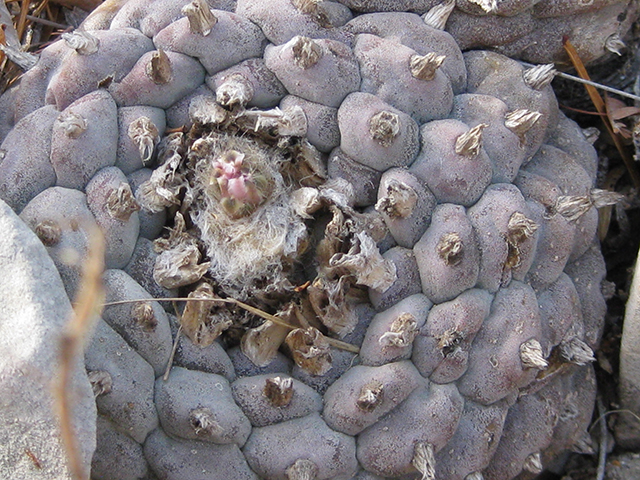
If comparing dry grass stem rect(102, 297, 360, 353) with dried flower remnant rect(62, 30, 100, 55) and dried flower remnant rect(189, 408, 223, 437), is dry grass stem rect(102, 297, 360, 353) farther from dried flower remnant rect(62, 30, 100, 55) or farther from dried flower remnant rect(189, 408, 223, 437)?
dried flower remnant rect(62, 30, 100, 55)

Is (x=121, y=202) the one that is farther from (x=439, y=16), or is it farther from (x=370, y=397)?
(x=439, y=16)

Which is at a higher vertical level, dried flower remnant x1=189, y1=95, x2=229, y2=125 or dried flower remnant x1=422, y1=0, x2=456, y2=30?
dried flower remnant x1=422, y1=0, x2=456, y2=30

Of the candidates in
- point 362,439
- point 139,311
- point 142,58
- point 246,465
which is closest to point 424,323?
point 362,439

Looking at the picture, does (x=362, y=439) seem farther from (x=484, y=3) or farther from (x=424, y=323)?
(x=484, y=3)

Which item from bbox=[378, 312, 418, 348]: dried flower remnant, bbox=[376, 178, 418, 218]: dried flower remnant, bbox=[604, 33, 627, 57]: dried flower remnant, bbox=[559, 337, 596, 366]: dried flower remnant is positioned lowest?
bbox=[559, 337, 596, 366]: dried flower remnant

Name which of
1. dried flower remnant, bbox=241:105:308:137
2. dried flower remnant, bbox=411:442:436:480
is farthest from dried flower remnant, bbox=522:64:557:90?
dried flower remnant, bbox=411:442:436:480

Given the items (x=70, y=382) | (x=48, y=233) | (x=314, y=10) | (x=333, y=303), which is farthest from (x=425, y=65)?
(x=70, y=382)

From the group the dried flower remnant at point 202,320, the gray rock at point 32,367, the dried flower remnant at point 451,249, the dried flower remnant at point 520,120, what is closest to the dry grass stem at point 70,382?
the gray rock at point 32,367
